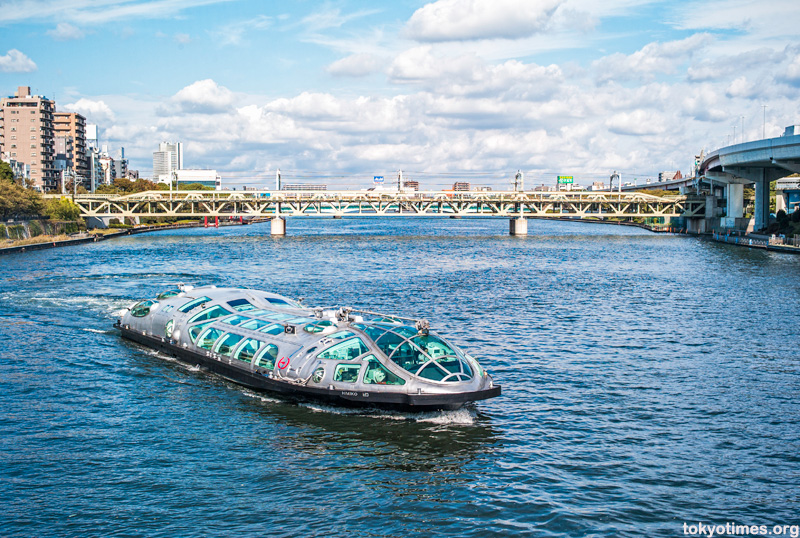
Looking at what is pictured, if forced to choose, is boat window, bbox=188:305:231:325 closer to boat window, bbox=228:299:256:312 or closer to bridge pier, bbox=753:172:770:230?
boat window, bbox=228:299:256:312

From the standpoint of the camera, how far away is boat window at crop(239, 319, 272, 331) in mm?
37625

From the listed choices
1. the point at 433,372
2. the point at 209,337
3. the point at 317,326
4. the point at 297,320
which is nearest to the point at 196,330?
the point at 209,337

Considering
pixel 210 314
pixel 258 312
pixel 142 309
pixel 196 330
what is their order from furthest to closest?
pixel 142 309 → pixel 210 314 → pixel 196 330 → pixel 258 312

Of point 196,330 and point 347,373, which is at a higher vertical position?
point 196,330

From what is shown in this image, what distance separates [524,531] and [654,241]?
145251mm

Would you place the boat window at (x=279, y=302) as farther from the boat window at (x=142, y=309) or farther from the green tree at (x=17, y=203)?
the green tree at (x=17, y=203)

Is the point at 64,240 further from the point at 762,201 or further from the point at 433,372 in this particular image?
the point at 762,201

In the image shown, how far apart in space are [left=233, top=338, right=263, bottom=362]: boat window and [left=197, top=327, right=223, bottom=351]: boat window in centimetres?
296

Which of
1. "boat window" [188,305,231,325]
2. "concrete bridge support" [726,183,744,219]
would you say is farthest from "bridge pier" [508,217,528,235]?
"boat window" [188,305,231,325]

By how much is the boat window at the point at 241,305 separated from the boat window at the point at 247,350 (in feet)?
16.9

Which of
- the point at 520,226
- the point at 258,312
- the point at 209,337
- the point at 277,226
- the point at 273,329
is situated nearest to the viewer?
the point at 273,329

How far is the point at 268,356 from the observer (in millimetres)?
34562

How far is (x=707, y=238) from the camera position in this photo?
536 ft

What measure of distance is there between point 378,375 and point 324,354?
3124 mm
